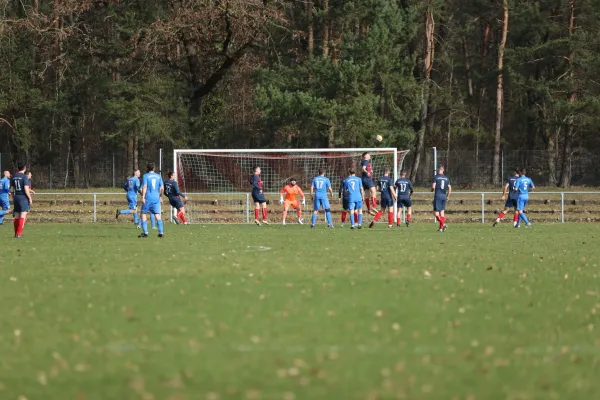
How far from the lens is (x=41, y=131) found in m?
58.4

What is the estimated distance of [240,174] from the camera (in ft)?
143

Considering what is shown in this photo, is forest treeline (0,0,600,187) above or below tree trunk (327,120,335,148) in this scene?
above

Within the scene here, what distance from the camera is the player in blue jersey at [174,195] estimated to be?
34.0m

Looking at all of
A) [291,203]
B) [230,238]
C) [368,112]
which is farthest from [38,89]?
[230,238]

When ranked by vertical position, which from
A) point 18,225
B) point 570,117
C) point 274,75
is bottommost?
point 18,225

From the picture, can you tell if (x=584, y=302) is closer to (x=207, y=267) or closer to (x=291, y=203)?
(x=207, y=267)

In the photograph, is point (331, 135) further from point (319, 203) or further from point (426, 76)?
A: point (319, 203)

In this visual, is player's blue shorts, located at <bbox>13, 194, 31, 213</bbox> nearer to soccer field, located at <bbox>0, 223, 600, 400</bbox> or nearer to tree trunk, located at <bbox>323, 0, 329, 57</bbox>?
soccer field, located at <bbox>0, 223, 600, 400</bbox>

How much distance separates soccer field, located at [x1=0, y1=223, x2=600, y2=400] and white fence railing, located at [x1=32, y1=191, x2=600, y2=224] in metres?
23.0

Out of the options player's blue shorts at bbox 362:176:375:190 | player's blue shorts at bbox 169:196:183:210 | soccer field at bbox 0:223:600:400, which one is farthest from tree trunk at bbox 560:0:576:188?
soccer field at bbox 0:223:600:400

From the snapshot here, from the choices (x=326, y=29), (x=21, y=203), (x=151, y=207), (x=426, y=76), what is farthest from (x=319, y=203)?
(x=426, y=76)

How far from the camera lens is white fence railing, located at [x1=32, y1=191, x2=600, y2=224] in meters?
42.3

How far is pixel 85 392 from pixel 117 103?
4313cm

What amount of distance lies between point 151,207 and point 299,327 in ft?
59.0
